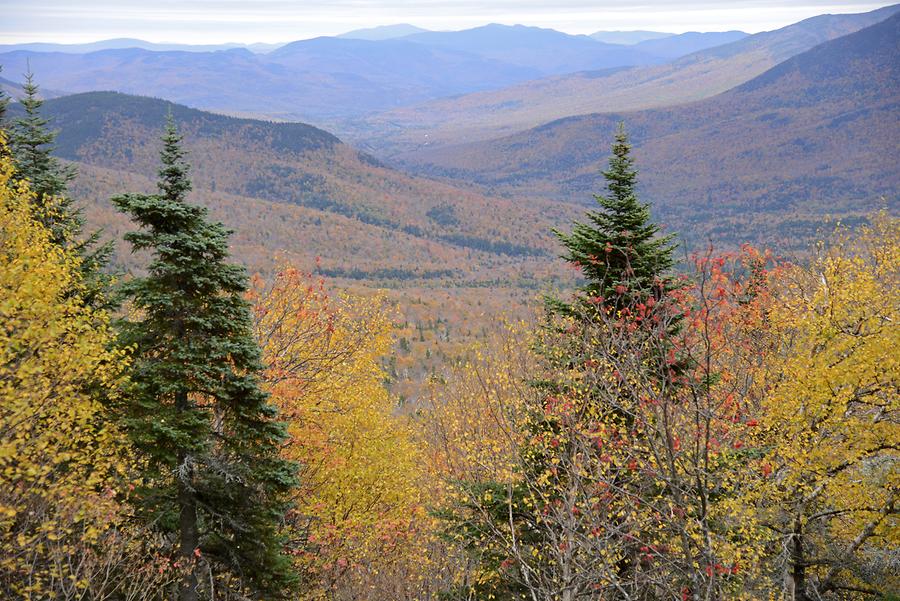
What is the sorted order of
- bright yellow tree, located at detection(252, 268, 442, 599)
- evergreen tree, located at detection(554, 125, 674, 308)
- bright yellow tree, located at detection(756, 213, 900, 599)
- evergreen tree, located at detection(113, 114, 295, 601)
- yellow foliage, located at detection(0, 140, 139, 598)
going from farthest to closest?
bright yellow tree, located at detection(252, 268, 442, 599) → bright yellow tree, located at detection(756, 213, 900, 599) → evergreen tree, located at detection(554, 125, 674, 308) → evergreen tree, located at detection(113, 114, 295, 601) → yellow foliage, located at detection(0, 140, 139, 598)

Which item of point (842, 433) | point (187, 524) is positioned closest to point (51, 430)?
point (187, 524)

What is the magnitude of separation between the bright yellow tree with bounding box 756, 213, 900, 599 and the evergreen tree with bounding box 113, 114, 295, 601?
10.4 m

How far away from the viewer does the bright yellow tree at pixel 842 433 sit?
13977mm

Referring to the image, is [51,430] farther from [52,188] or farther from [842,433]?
[842,433]

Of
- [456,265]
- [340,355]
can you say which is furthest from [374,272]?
[340,355]

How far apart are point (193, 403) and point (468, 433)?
20.4 ft

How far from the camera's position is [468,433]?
1510 centimetres

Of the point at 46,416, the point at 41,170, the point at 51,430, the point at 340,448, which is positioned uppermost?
the point at 41,170

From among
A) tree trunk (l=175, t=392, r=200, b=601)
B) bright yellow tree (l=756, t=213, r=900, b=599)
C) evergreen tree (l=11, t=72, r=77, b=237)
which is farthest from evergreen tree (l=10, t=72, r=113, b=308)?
bright yellow tree (l=756, t=213, r=900, b=599)

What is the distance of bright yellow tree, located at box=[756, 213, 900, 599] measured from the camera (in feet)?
45.9

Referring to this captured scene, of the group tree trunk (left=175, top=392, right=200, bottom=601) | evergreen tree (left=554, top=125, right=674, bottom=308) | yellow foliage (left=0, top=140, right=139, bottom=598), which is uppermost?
evergreen tree (left=554, top=125, right=674, bottom=308)

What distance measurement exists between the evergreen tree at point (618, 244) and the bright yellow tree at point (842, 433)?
4.34 meters

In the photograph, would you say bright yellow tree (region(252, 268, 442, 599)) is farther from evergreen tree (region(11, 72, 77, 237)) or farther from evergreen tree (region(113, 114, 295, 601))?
evergreen tree (region(11, 72, 77, 237))

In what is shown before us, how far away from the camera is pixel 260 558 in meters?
12.9
